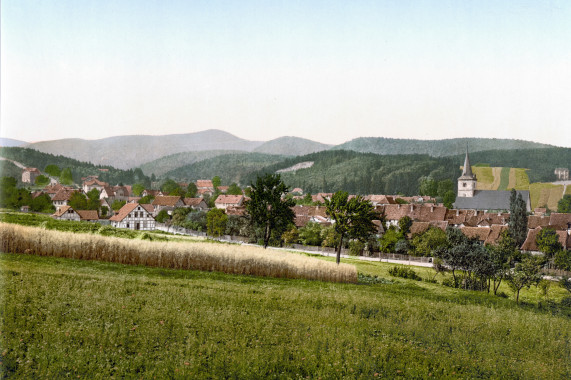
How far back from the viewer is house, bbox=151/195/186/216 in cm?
1671

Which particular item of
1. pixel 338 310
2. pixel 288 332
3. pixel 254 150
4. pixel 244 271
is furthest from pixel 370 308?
pixel 254 150

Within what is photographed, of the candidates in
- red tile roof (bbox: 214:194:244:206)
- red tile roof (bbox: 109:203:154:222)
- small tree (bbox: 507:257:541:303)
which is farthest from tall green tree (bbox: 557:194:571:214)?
red tile roof (bbox: 109:203:154:222)

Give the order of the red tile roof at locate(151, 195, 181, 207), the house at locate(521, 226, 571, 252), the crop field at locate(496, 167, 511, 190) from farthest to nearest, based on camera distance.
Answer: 1. the red tile roof at locate(151, 195, 181, 207)
2. the crop field at locate(496, 167, 511, 190)
3. the house at locate(521, 226, 571, 252)

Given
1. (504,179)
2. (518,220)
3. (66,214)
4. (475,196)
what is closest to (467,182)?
(475,196)

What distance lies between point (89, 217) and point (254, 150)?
267 inches

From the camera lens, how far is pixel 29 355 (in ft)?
16.6

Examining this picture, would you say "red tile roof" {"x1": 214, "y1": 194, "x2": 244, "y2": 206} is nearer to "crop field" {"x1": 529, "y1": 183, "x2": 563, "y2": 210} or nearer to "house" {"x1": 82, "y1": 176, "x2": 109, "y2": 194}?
"house" {"x1": 82, "y1": 176, "x2": 109, "y2": 194}

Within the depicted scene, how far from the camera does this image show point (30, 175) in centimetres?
1240

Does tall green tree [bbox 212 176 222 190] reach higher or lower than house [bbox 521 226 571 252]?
higher

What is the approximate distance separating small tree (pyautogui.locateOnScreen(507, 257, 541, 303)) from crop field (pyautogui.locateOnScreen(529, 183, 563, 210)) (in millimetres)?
2095

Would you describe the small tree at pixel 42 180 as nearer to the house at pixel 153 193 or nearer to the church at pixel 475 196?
the house at pixel 153 193

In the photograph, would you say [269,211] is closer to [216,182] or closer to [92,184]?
[92,184]

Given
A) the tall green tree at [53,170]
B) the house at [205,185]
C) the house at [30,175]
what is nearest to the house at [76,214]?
the tall green tree at [53,170]

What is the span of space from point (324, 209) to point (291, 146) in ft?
15.3
